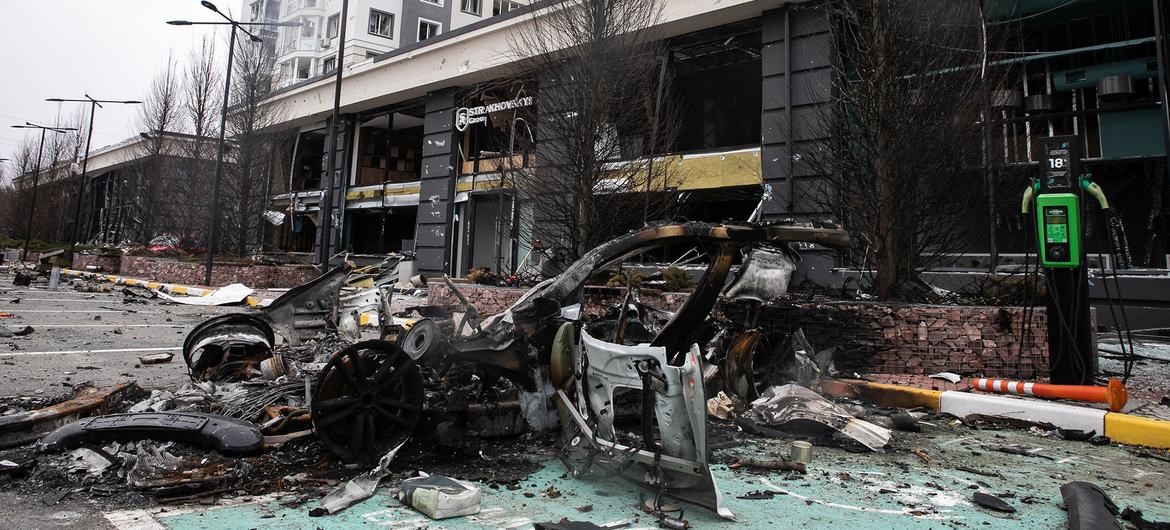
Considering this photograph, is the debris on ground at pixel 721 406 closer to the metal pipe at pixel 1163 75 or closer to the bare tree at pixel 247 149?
the metal pipe at pixel 1163 75

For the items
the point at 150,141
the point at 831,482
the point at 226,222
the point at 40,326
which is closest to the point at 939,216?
the point at 831,482

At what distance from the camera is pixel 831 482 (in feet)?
11.6

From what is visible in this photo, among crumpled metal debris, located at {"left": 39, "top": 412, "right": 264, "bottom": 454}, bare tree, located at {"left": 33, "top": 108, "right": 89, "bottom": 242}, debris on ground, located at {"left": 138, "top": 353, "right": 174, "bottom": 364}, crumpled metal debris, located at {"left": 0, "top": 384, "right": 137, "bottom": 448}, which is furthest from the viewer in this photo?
bare tree, located at {"left": 33, "top": 108, "right": 89, "bottom": 242}

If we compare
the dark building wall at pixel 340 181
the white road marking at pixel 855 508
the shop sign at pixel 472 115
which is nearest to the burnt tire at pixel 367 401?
the white road marking at pixel 855 508

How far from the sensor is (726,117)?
19.0m

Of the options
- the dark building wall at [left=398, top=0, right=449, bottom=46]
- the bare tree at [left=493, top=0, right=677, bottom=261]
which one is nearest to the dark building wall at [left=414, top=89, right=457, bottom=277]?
the bare tree at [left=493, top=0, right=677, bottom=261]

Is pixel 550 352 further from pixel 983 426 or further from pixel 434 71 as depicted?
pixel 434 71

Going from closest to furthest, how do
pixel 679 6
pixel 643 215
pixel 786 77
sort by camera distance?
1. pixel 643 215
2. pixel 786 77
3. pixel 679 6

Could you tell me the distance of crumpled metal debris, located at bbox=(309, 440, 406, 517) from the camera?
9.38ft

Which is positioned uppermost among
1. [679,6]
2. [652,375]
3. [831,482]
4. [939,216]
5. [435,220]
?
[679,6]

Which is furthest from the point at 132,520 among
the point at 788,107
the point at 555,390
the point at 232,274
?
the point at 232,274

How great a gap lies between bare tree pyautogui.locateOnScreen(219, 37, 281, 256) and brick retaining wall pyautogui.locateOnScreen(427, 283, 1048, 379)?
68.4ft

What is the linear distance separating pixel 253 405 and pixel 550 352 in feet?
7.39

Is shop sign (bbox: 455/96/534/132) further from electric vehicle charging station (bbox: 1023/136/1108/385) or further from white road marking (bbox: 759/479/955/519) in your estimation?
white road marking (bbox: 759/479/955/519)
